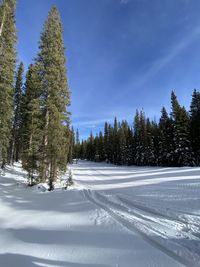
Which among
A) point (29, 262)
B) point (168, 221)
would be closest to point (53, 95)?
point (168, 221)

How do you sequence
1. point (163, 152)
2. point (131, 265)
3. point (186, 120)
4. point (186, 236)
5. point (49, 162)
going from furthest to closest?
point (163, 152) → point (186, 120) → point (49, 162) → point (186, 236) → point (131, 265)

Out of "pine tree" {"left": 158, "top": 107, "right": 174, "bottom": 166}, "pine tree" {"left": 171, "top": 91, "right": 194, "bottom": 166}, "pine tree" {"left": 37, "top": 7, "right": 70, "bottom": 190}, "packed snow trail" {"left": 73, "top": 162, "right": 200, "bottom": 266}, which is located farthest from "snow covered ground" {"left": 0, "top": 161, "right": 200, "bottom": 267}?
"pine tree" {"left": 158, "top": 107, "right": 174, "bottom": 166}

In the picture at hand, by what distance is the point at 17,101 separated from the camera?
32094 millimetres

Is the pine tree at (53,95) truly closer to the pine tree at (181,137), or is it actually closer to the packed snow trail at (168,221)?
the packed snow trail at (168,221)

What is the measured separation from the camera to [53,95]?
1917cm

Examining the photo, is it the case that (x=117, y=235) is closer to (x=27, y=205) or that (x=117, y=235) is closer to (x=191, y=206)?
(x=191, y=206)

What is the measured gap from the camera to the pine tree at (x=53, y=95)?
16922 mm

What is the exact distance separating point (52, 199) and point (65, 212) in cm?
301

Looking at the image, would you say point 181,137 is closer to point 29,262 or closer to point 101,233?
point 101,233

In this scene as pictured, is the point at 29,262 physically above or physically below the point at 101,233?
below

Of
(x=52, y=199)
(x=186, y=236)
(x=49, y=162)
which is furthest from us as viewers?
(x=49, y=162)

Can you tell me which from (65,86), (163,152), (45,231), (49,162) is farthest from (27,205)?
(163,152)

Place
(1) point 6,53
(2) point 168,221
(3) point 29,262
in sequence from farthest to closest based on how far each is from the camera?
(1) point 6,53 < (2) point 168,221 < (3) point 29,262

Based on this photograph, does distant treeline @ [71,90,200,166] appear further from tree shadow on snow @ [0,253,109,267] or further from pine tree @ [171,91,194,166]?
tree shadow on snow @ [0,253,109,267]
